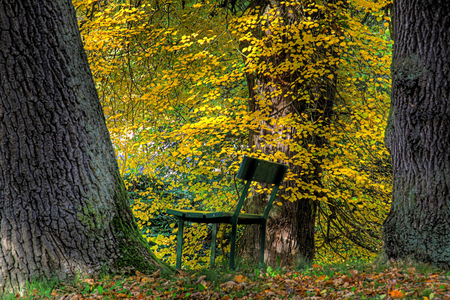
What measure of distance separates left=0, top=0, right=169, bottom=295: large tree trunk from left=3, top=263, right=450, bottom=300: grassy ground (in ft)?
0.46

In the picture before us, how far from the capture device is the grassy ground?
101 inches

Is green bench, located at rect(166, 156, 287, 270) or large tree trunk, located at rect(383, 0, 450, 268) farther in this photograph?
green bench, located at rect(166, 156, 287, 270)

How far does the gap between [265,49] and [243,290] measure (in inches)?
133

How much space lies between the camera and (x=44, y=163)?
2.80 metres

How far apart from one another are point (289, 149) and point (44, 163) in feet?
11.6

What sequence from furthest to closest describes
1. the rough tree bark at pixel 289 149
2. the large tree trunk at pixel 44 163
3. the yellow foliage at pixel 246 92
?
the rough tree bark at pixel 289 149
the yellow foliage at pixel 246 92
the large tree trunk at pixel 44 163

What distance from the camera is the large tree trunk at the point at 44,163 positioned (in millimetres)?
2766

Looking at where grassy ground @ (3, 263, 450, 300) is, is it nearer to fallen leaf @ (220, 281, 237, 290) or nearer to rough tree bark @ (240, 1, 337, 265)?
fallen leaf @ (220, 281, 237, 290)

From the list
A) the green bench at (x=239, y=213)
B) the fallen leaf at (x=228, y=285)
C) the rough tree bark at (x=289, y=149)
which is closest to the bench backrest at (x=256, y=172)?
the green bench at (x=239, y=213)

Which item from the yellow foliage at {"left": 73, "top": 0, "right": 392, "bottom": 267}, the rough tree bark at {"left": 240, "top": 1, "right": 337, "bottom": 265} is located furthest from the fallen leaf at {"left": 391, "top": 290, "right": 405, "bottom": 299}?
the rough tree bark at {"left": 240, "top": 1, "right": 337, "bottom": 265}

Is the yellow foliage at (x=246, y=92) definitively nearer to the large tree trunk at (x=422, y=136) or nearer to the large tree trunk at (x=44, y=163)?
the large tree trunk at (x=422, y=136)

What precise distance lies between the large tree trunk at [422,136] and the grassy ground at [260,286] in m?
0.23

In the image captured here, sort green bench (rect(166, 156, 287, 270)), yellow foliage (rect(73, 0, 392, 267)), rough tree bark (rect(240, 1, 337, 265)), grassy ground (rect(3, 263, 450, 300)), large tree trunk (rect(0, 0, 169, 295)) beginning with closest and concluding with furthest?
grassy ground (rect(3, 263, 450, 300)) → large tree trunk (rect(0, 0, 169, 295)) → green bench (rect(166, 156, 287, 270)) → yellow foliage (rect(73, 0, 392, 267)) → rough tree bark (rect(240, 1, 337, 265))

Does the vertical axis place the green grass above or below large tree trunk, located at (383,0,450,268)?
below
